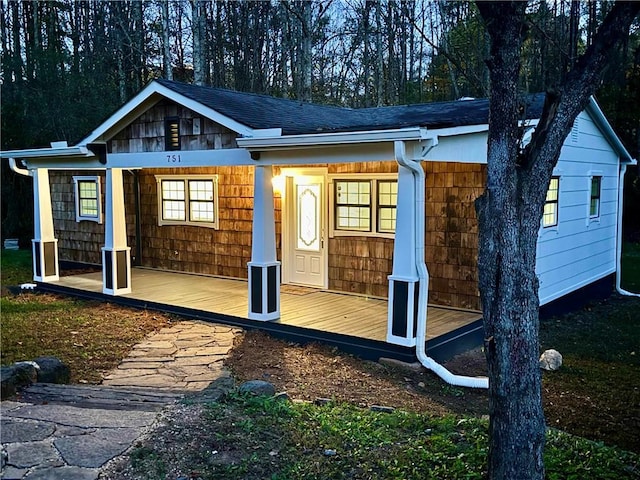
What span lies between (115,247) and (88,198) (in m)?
3.87

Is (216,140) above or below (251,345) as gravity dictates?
above

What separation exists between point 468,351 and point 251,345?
2.83 meters

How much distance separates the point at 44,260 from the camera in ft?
36.9

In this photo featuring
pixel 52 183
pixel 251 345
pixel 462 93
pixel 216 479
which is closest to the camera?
pixel 216 479

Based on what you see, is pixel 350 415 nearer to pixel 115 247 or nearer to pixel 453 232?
pixel 453 232

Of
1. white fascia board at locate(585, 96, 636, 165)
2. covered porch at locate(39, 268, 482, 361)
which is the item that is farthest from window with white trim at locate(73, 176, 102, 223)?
white fascia board at locate(585, 96, 636, 165)

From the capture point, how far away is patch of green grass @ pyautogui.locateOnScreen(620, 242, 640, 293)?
1345 cm

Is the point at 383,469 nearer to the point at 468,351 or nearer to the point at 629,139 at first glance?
the point at 468,351

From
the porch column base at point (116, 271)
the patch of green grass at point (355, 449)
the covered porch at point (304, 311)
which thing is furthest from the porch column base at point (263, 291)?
the patch of green grass at point (355, 449)

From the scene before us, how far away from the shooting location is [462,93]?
68.4 ft

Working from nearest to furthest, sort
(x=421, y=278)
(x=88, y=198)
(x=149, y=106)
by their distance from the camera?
1. (x=421, y=278)
2. (x=149, y=106)
3. (x=88, y=198)

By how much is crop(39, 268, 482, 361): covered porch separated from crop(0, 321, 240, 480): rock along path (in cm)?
105

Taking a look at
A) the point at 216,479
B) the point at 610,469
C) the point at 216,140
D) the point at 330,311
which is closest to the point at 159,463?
the point at 216,479

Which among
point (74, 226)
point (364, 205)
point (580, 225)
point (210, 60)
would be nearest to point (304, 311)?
point (364, 205)
